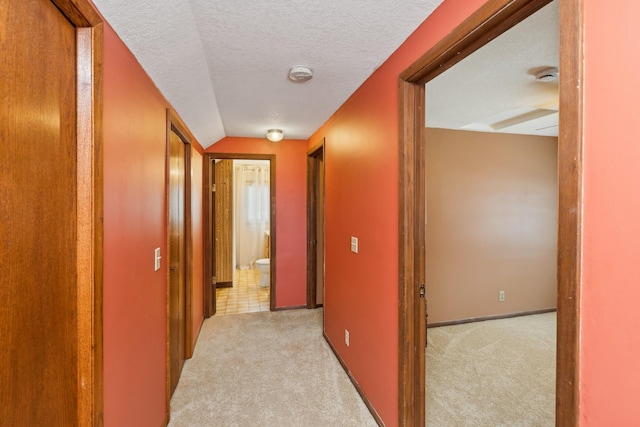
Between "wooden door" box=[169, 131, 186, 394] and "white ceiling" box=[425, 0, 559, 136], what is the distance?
6.66 feet

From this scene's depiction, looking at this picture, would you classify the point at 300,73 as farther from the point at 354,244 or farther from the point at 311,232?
the point at 311,232

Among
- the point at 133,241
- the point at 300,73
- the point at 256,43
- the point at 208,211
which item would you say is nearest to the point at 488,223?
the point at 300,73

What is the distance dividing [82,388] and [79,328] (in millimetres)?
207

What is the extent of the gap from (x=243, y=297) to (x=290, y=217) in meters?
1.59

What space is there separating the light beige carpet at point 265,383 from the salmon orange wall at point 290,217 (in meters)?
0.68

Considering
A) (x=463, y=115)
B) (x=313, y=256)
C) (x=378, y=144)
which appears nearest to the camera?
(x=378, y=144)

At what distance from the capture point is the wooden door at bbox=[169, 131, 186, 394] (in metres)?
2.21

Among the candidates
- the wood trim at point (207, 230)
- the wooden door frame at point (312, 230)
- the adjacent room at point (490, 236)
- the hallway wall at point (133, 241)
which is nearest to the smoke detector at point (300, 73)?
the hallway wall at point (133, 241)

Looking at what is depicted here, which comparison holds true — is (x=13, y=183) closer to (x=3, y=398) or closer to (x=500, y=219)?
(x=3, y=398)

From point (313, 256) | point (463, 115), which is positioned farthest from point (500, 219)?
point (313, 256)

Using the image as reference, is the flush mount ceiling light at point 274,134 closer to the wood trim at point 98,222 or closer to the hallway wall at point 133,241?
the hallway wall at point 133,241

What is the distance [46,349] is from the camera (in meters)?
0.88

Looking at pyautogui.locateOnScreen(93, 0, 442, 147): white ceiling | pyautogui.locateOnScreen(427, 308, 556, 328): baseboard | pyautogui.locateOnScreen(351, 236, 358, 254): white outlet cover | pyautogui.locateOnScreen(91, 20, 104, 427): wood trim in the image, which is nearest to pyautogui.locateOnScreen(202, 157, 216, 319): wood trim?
pyautogui.locateOnScreen(93, 0, 442, 147): white ceiling

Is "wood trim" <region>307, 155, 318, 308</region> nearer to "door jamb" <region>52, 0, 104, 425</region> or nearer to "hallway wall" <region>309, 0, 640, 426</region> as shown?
"hallway wall" <region>309, 0, 640, 426</region>
